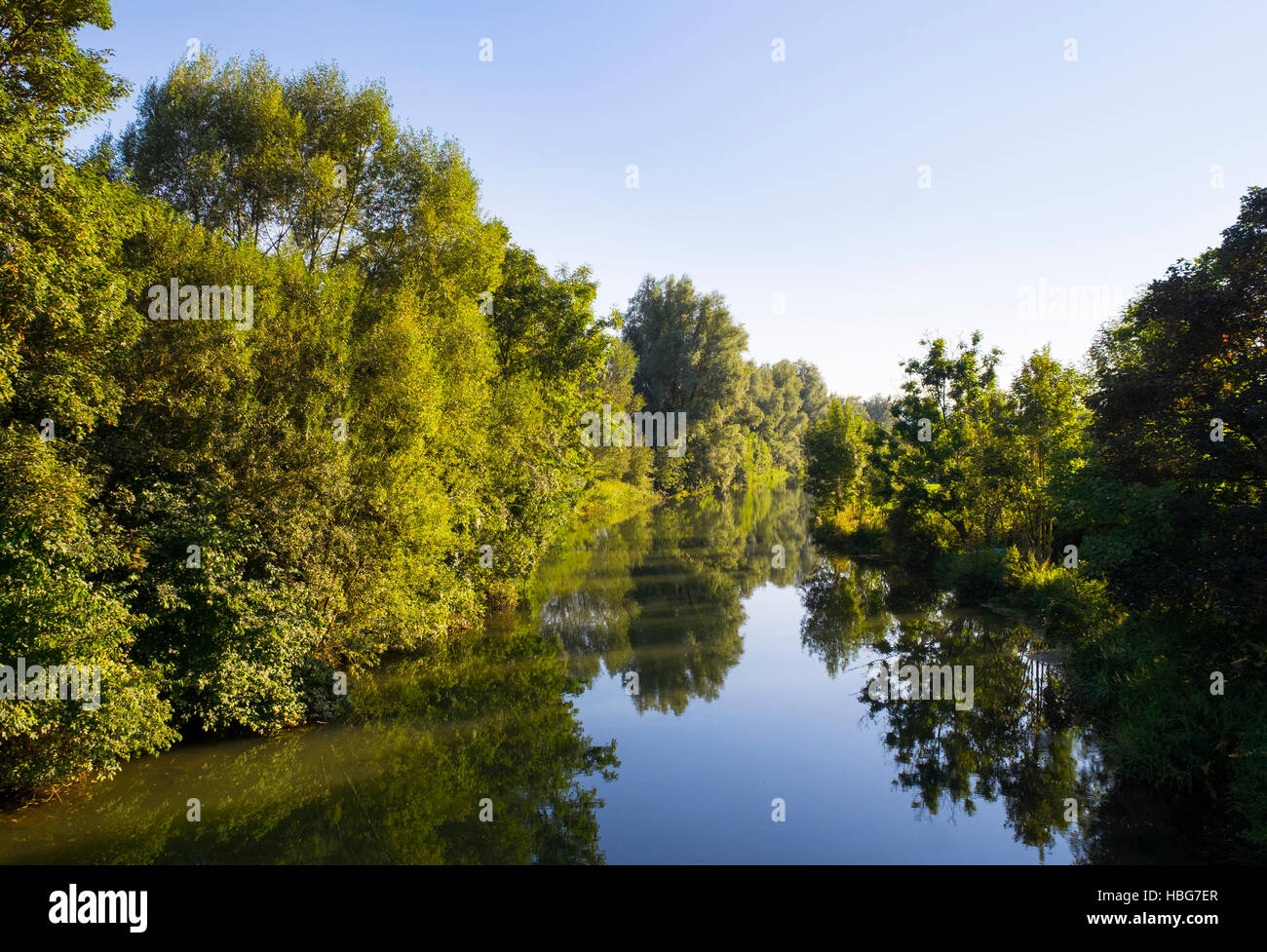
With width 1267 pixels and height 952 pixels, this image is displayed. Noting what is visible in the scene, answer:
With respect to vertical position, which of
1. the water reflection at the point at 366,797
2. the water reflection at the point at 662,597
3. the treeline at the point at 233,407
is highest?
the treeline at the point at 233,407

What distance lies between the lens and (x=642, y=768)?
1362 centimetres

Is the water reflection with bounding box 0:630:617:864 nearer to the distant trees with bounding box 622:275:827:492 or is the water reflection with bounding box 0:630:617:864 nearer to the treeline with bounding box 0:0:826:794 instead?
the treeline with bounding box 0:0:826:794

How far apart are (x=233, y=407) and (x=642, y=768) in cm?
1037

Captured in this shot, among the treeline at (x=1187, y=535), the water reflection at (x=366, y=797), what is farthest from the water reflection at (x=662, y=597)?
the treeline at (x=1187, y=535)

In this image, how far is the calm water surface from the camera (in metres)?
10.5

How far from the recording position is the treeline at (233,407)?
34.1ft

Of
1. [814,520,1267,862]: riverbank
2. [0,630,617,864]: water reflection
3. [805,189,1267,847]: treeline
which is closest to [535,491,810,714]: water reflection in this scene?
[0,630,617,864]: water reflection

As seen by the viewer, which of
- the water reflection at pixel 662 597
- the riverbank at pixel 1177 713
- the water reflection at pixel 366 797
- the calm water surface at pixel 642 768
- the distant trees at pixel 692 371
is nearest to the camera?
the riverbank at pixel 1177 713

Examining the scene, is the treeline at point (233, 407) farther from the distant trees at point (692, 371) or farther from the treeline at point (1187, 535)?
the distant trees at point (692, 371)

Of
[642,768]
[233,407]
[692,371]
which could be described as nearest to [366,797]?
[642,768]

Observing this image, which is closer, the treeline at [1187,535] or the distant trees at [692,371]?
the treeline at [1187,535]

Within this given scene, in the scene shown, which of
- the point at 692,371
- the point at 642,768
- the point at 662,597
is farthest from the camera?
the point at 692,371

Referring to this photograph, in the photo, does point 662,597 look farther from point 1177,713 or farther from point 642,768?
point 1177,713

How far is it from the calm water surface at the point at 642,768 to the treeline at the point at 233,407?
1.23 metres
